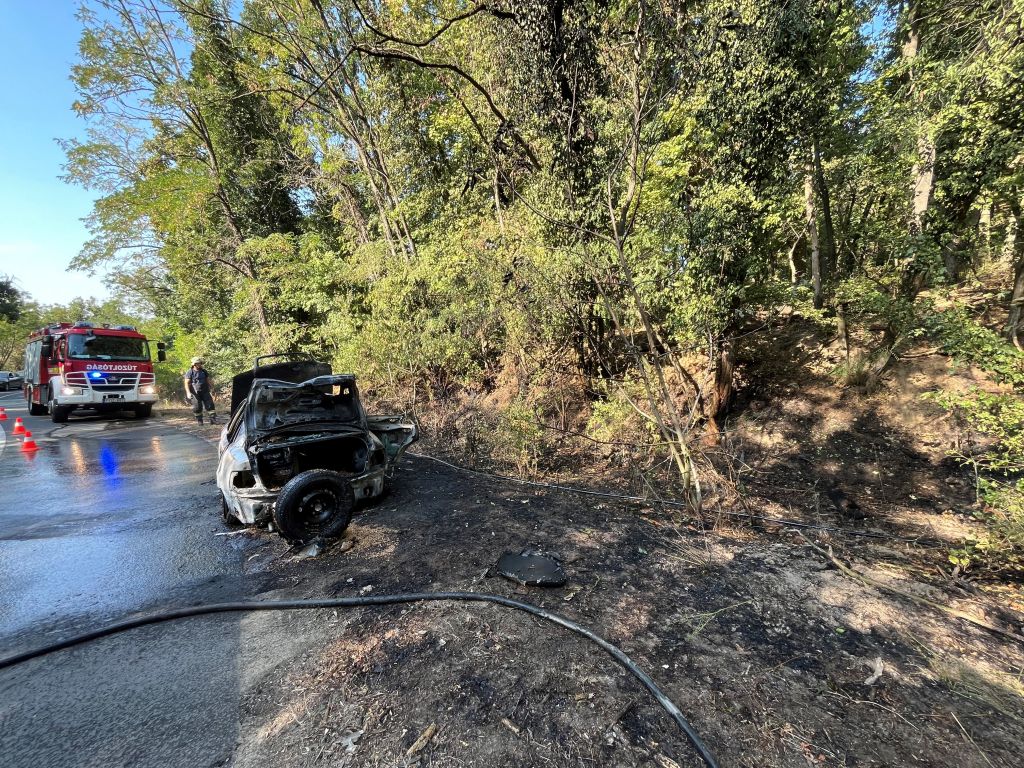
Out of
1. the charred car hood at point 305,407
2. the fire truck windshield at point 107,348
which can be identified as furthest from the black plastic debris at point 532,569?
the fire truck windshield at point 107,348

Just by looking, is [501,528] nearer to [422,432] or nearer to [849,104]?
[422,432]

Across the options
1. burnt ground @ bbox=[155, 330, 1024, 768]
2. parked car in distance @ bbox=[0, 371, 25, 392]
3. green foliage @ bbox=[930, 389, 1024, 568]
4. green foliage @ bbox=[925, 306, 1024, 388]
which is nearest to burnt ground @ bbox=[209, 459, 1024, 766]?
burnt ground @ bbox=[155, 330, 1024, 768]

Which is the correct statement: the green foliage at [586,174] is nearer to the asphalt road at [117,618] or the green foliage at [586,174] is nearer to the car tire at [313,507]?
the car tire at [313,507]

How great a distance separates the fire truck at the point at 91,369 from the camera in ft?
35.9

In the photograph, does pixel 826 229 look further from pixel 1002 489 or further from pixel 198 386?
pixel 198 386

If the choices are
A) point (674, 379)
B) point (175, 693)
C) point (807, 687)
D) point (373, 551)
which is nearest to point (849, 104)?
point (674, 379)

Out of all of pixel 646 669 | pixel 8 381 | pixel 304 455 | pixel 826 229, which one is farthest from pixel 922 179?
pixel 8 381

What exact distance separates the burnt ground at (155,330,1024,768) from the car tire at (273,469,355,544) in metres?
0.26

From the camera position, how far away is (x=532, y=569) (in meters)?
3.07

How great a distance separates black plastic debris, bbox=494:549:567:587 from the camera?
2914mm

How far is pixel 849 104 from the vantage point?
19.2ft

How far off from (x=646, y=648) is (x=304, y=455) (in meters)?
4.17

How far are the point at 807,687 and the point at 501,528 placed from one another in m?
2.52

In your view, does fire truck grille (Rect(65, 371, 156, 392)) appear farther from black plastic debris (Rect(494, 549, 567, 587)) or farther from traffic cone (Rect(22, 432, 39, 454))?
black plastic debris (Rect(494, 549, 567, 587))
